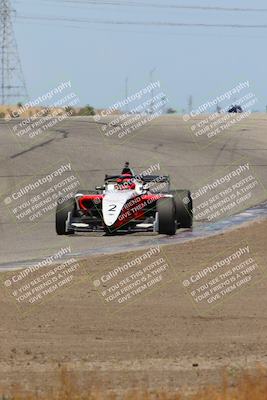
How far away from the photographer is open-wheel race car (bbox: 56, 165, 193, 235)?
23.3 meters

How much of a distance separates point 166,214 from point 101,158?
61.2 feet

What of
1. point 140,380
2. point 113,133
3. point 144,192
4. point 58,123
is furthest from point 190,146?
point 140,380

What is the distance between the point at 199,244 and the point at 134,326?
326 inches

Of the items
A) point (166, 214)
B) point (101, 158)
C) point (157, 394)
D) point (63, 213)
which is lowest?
point (101, 158)

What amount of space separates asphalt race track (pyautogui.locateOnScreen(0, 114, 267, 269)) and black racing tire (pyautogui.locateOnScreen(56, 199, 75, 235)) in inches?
10.3

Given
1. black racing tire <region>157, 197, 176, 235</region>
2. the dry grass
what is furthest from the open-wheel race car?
the dry grass

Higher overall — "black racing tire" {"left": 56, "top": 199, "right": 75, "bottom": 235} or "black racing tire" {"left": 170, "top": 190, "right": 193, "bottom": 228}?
"black racing tire" {"left": 56, "top": 199, "right": 75, "bottom": 235}

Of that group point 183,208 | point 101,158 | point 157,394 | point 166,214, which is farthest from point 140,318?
point 101,158

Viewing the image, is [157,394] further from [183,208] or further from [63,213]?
[183,208]

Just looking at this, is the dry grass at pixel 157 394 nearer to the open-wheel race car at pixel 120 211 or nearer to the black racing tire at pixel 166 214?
the black racing tire at pixel 166 214

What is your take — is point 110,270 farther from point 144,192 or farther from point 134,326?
point 144,192

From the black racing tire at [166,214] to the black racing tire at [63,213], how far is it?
1.86 meters

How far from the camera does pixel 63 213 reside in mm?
23719

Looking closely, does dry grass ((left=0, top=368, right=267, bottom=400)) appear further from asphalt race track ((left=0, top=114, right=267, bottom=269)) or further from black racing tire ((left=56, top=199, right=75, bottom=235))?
black racing tire ((left=56, top=199, right=75, bottom=235))
